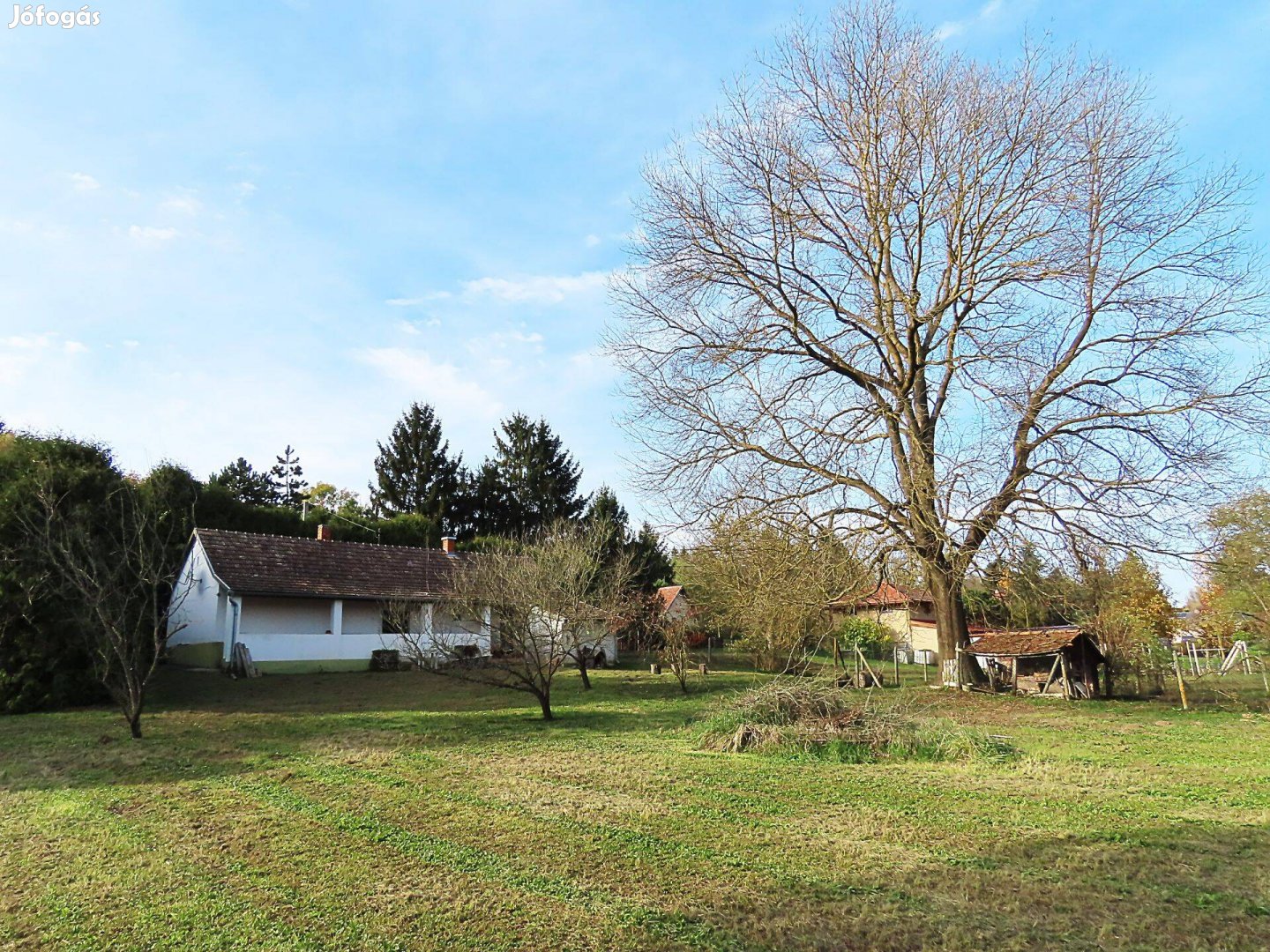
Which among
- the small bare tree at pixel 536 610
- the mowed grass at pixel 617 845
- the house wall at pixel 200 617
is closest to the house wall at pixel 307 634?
the house wall at pixel 200 617

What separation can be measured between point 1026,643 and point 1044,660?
27.0 inches

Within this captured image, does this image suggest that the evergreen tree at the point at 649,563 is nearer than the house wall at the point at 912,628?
Yes

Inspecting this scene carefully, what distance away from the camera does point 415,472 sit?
148 feet

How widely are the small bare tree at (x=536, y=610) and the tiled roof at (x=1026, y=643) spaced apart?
28.8 feet

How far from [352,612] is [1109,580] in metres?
20.8

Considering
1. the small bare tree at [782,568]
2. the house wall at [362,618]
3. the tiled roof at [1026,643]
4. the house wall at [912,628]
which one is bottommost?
the house wall at [912,628]

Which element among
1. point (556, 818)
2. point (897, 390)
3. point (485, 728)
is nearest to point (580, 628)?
point (485, 728)

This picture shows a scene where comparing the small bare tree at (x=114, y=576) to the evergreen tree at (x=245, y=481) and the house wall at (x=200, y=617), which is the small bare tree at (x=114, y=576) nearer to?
the house wall at (x=200, y=617)

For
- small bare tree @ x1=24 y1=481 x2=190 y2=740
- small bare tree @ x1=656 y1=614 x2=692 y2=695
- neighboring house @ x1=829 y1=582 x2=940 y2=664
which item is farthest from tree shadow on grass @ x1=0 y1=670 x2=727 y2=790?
neighboring house @ x1=829 y1=582 x2=940 y2=664

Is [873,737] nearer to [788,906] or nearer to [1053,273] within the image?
[788,906]

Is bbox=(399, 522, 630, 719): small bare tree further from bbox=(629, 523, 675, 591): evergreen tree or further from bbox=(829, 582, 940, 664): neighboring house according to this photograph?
bbox=(829, 582, 940, 664): neighboring house

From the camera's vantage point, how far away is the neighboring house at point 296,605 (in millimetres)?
22141

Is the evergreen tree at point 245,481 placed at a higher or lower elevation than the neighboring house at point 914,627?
higher

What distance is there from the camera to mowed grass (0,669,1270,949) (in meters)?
4.31
